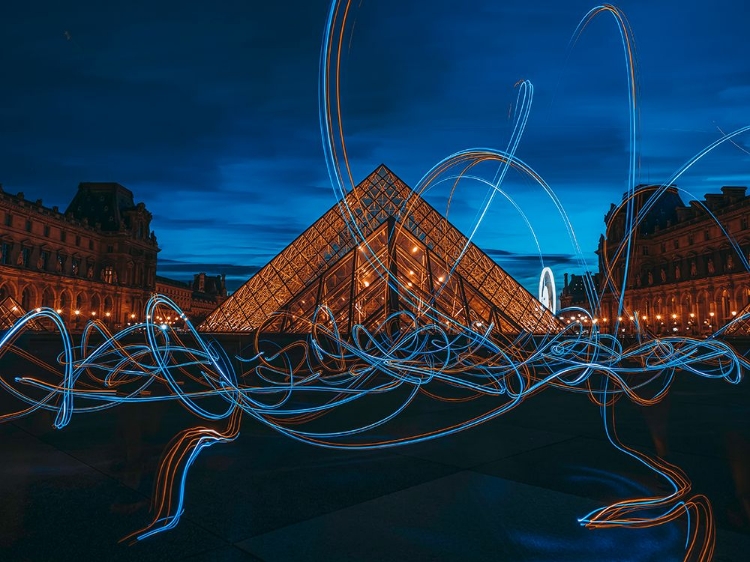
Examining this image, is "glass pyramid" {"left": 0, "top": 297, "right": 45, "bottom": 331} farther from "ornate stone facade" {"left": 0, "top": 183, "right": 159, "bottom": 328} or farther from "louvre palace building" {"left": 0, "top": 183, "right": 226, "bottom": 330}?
"ornate stone facade" {"left": 0, "top": 183, "right": 159, "bottom": 328}

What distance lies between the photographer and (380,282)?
29.3m

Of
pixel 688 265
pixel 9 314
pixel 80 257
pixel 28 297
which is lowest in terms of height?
pixel 9 314

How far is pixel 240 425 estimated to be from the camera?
23.9ft

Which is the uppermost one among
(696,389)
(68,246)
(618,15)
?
(68,246)

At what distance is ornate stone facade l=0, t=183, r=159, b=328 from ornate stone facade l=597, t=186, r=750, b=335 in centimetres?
5381

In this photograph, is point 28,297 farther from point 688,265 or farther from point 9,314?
point 688,265

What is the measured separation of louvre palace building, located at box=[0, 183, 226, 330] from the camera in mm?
54406

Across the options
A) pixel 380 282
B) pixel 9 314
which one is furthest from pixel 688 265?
pixel 9 314

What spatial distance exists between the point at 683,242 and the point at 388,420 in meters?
69.8

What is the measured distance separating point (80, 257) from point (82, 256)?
0.46m

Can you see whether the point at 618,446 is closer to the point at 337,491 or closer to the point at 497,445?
the point at 497,445

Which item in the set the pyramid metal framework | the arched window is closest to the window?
the arched window

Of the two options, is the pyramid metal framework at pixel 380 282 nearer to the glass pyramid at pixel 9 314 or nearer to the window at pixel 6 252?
the glass pyramid at pixel 9 314

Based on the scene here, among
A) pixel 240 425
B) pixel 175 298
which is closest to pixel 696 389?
pixel 240 425
